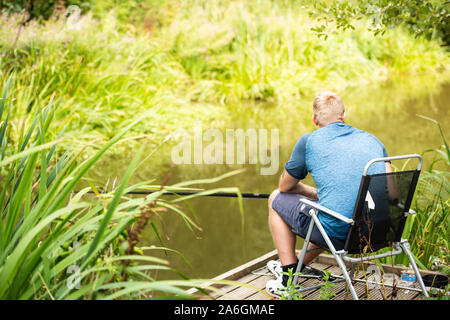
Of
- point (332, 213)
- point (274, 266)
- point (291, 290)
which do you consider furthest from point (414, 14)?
point (291, 290)

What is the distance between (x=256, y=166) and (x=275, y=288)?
3.52m

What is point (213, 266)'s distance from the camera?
3.84 meters

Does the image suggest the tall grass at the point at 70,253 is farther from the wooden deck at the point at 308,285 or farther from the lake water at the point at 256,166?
the wooden deck at the point at 308,285

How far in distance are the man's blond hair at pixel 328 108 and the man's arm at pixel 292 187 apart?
0.33m

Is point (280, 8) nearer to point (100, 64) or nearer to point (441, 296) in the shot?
point (100, 64)

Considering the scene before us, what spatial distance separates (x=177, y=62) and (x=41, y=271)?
920cm

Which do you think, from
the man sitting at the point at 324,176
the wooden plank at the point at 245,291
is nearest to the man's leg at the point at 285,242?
the man sitting at the point at 324,176

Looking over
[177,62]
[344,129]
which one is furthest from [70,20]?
[344,129]

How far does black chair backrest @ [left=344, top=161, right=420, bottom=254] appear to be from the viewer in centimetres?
231

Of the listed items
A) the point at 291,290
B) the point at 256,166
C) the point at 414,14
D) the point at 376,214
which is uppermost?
the point at 414,14

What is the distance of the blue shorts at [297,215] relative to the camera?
2521mm

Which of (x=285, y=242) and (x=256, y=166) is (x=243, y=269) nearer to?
(x=285, y=242)

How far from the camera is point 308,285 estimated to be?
9.37ft

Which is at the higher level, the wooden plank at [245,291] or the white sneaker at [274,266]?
the white sneaker at [274,266]
